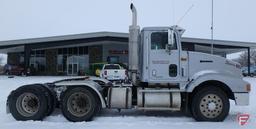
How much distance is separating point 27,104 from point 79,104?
163 cm

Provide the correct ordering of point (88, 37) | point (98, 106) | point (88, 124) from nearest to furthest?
point (88, 124), point (98, 106), point (88, 37)

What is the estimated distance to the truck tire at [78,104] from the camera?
10.0 meters

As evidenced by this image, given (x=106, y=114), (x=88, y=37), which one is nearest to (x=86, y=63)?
(x=88, y=37)

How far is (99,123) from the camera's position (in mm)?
9609

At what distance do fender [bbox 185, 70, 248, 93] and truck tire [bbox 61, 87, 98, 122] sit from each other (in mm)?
2921

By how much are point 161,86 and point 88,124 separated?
2584 millimetres

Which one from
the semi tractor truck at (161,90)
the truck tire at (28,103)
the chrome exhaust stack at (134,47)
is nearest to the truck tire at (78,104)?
the semi tractor truck at (161,90)

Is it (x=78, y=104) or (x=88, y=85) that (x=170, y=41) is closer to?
(x=88, y=85)

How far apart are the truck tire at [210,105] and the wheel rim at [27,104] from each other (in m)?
4.80

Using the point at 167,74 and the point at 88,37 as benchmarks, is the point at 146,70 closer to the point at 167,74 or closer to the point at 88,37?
the point at 167,74

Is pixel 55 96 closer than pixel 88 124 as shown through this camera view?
No

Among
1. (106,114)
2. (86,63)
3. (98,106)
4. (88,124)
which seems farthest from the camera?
(86,63)

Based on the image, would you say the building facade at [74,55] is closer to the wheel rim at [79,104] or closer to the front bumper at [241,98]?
the wheel rim at [79,104]

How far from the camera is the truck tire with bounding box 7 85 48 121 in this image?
33.2ft
